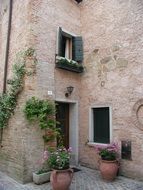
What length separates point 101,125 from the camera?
8070 millimetres

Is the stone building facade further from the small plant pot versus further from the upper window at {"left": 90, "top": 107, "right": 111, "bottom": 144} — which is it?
the small plant pot

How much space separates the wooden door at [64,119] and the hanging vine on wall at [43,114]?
4.25 ft

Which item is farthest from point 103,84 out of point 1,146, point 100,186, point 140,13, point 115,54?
point 1,146

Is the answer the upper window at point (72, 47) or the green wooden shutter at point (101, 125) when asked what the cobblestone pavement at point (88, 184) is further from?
the upper window at point (72, 47)

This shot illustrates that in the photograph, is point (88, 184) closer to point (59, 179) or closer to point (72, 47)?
point (59, 179)

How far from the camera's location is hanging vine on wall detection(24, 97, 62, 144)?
21.9 feet

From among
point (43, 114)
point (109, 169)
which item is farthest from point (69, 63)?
point (109, 169)

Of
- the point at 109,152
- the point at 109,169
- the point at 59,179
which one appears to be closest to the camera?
the point at 59,179

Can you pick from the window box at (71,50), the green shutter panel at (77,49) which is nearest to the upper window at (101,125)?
the window box at (71,50)

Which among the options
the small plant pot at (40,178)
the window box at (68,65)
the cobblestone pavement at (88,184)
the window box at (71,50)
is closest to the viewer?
the cobblestone pavement at (88,184)

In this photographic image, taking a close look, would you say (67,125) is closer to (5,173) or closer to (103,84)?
(103,84)

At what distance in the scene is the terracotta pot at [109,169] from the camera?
6625 mm

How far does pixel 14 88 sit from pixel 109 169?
154 inches

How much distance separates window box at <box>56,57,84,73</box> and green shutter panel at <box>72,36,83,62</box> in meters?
0.26
